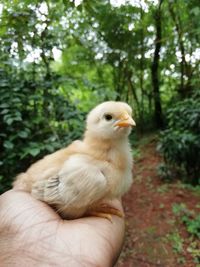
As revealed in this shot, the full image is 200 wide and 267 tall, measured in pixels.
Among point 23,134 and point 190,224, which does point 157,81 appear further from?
point 23,134

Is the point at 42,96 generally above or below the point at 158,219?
above

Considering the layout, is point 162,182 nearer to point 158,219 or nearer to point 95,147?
point 158,219

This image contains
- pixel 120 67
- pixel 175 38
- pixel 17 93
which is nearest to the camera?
pixel 17 93

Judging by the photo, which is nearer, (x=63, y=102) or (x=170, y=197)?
(x=63, y=102)

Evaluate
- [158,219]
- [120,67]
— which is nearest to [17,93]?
[158,219]

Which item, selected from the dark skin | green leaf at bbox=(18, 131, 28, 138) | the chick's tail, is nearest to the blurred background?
green leaf at bbox=(18, 131, 28, 138)

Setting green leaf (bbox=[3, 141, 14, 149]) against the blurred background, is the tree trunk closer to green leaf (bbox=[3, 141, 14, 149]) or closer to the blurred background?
the blurred background

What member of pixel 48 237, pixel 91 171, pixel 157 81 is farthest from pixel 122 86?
pixel 48 237

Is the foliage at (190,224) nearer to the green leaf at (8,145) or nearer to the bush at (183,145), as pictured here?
the bush at (183,145)
